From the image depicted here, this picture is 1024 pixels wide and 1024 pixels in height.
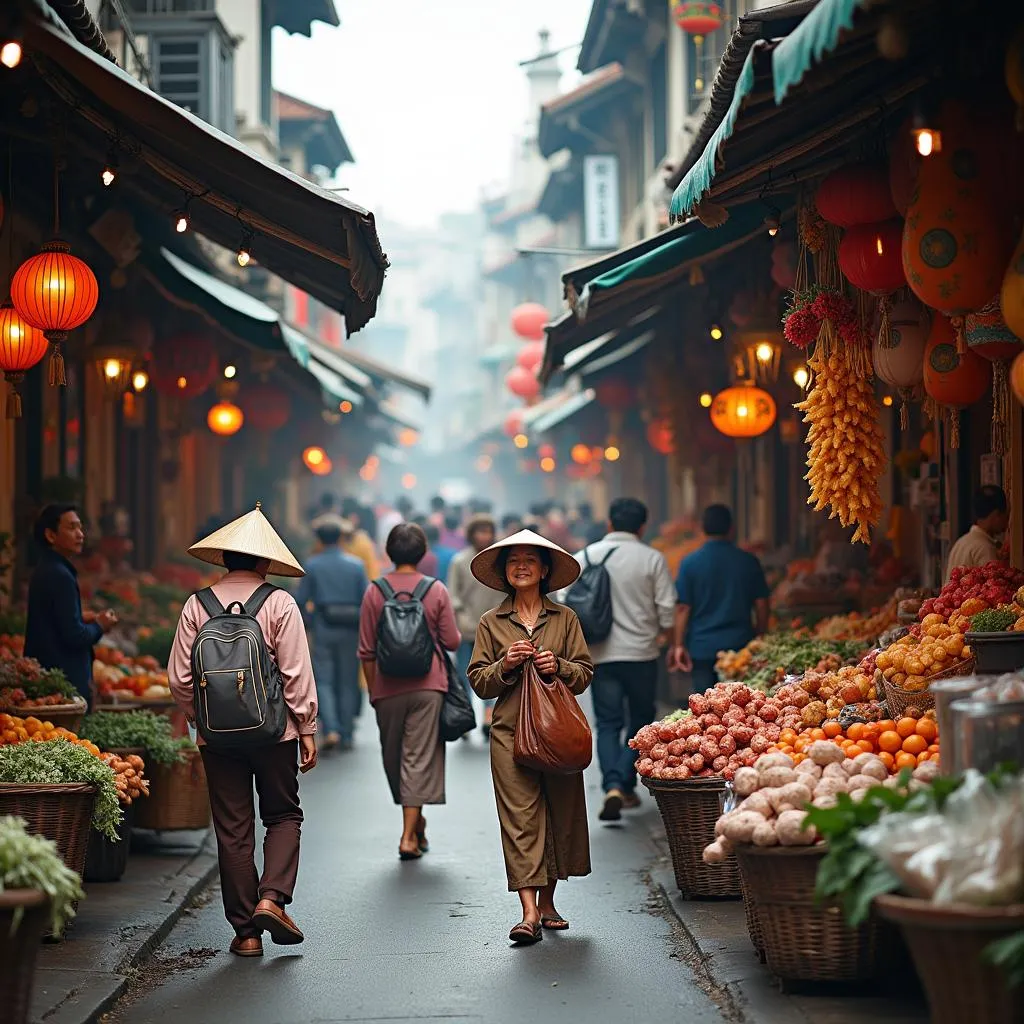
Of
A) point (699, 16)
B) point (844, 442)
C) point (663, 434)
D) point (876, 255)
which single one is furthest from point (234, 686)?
point (663, 434)

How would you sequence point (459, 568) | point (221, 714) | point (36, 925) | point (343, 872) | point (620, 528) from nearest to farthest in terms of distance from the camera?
point (36, 925)
point (221, 714)
point (343, 872)
point (620, 528)
point (459, 568)

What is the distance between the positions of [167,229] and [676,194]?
608cm

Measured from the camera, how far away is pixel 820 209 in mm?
8492

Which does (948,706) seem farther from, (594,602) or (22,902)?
(594,602)

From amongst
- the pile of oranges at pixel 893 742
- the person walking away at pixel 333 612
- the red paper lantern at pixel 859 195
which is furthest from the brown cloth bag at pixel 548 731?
the person walking away at pixel 333 612

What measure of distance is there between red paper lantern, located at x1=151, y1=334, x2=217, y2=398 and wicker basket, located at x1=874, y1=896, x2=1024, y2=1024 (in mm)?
11592

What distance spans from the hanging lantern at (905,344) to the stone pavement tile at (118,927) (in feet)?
15.1

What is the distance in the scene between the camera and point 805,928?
647 cm

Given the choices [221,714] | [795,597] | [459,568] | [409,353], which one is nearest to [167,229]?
[459,568]

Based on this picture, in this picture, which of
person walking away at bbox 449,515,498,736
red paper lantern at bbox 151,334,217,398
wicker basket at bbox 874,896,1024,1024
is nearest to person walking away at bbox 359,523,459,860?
Result: person walking away at bbox 449,515,498,736

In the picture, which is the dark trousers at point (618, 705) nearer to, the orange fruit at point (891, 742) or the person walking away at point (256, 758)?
the person walking away at point (256, 758)

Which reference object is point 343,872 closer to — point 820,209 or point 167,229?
point 820,209

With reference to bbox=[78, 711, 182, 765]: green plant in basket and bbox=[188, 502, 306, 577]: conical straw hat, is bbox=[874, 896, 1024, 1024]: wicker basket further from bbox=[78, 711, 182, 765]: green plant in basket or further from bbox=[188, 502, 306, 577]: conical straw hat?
bbox=[78, 711, 182, 765]: green plant in basket

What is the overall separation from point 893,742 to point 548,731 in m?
1.54
